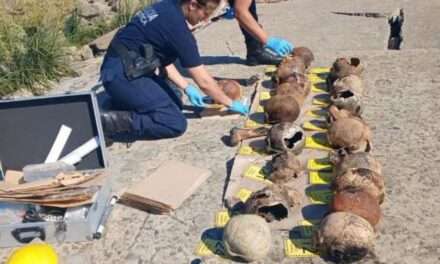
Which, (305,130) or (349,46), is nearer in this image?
(305,130)

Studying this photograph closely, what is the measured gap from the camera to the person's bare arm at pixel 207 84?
389cm

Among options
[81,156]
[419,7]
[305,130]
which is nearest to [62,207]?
Result: [81,156]

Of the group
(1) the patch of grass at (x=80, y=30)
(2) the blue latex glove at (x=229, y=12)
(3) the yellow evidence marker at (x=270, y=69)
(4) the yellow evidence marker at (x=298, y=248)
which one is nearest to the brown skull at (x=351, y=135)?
(4) the yellow evidence marker at (x=298, y=248)

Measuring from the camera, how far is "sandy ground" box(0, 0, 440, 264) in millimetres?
2838

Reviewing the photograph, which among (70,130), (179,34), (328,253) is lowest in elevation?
(328,253)

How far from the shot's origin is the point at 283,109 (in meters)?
3.89

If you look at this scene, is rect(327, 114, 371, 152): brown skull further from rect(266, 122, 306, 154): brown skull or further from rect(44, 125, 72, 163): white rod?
rect(44, 125, 72, 163): white rod

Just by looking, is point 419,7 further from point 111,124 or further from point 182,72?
point 111,124

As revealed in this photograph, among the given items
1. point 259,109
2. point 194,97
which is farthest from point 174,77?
point 259,109

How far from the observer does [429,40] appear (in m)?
6.12

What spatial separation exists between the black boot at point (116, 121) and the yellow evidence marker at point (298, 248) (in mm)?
1666

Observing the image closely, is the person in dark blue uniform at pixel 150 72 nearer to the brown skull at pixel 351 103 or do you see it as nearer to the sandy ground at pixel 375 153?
the sandy ground at pixel 375 153

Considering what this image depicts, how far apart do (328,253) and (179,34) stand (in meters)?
1.89

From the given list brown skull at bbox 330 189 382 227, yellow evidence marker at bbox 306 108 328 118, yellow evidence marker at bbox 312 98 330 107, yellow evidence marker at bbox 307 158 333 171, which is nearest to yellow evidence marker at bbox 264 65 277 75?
yellow evidence marker at bbox 312 98 330 107
